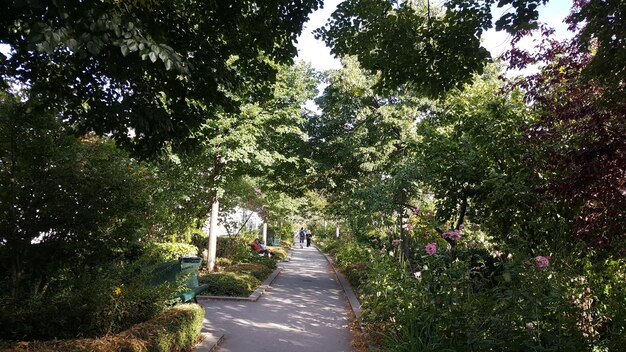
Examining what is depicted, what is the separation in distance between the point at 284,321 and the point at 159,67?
5.28m

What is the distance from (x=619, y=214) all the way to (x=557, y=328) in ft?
4.48

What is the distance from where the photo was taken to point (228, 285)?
1012 cm

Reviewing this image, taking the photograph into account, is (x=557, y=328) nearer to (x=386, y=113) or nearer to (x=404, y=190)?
(x=404, y=190)

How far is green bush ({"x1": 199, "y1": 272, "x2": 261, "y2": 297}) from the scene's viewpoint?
9984mm

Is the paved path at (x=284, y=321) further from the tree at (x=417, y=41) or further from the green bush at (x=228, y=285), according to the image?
the tree at (x=417, y=41)

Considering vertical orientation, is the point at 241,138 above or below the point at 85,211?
above

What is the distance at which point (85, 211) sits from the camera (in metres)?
5.37

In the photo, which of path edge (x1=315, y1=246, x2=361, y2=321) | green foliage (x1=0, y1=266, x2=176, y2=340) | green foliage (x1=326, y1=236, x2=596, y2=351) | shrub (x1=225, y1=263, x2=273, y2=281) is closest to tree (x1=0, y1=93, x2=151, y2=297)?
green foliage (x1=0, y1=266, x2=176, y2=340)

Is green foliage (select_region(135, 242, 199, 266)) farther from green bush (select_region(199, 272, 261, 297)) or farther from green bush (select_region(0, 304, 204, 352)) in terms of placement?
green bush (select_region(0, 304, 204, 352))

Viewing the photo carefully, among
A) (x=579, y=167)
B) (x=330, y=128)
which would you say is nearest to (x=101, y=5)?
(x=579, y=167)

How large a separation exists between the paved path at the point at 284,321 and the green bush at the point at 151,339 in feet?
2.20

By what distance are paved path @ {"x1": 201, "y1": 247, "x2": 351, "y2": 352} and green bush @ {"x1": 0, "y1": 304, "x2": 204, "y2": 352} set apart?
67cm

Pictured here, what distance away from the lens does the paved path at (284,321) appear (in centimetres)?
614

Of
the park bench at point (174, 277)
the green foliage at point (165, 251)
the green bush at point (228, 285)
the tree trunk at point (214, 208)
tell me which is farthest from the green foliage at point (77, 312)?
the tree trunk at point (214, 208)
